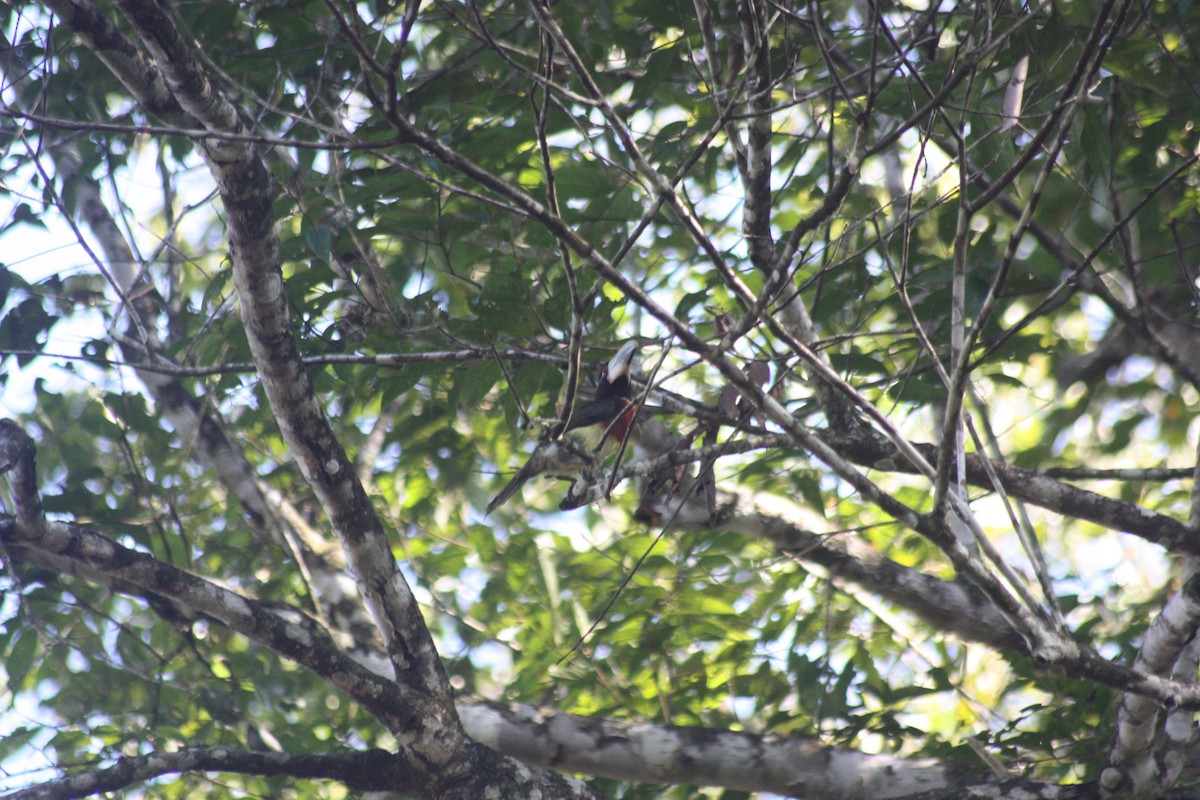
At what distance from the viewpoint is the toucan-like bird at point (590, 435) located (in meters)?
3.02

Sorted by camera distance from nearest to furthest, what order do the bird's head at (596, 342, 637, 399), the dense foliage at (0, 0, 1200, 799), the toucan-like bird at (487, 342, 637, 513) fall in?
the dense foliage at (0, 0, 1200, 799) < the toucan-like bird at (487, 342, 637, 513) < the bird's head at (596, 342, 637, 399)

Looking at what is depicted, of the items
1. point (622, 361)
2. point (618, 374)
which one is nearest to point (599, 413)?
point (618, 374)

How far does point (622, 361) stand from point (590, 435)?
0.58 meters

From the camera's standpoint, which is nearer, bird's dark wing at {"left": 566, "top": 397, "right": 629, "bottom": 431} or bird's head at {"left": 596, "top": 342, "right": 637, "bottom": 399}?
bird's head at {"left": 596, "top": 342, "right": 637, "bottom": 399}

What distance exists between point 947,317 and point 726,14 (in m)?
1.27

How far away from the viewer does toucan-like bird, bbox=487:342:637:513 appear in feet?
9.91

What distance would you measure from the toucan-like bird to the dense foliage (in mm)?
125

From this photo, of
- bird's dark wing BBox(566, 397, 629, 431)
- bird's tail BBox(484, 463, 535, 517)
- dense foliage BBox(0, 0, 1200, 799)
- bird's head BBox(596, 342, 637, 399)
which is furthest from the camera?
bird's dark wing BBox(566, 397, 629, 431)

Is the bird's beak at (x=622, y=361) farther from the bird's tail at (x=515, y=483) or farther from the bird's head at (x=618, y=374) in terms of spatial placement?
the bird's tail at (x=515, y=483)

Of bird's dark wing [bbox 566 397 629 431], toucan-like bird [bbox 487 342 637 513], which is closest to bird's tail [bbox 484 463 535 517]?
toucan-like bird [bbox 487 342 637 513]

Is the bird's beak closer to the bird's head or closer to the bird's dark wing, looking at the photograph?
the bird's head

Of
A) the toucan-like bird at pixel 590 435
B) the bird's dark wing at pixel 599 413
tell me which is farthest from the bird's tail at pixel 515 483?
the bird's dark wing at pixel 599 413

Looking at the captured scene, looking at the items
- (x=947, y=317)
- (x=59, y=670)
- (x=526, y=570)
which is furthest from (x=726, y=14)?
(x=59, y=670)

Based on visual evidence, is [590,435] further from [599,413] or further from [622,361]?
[622,361]
